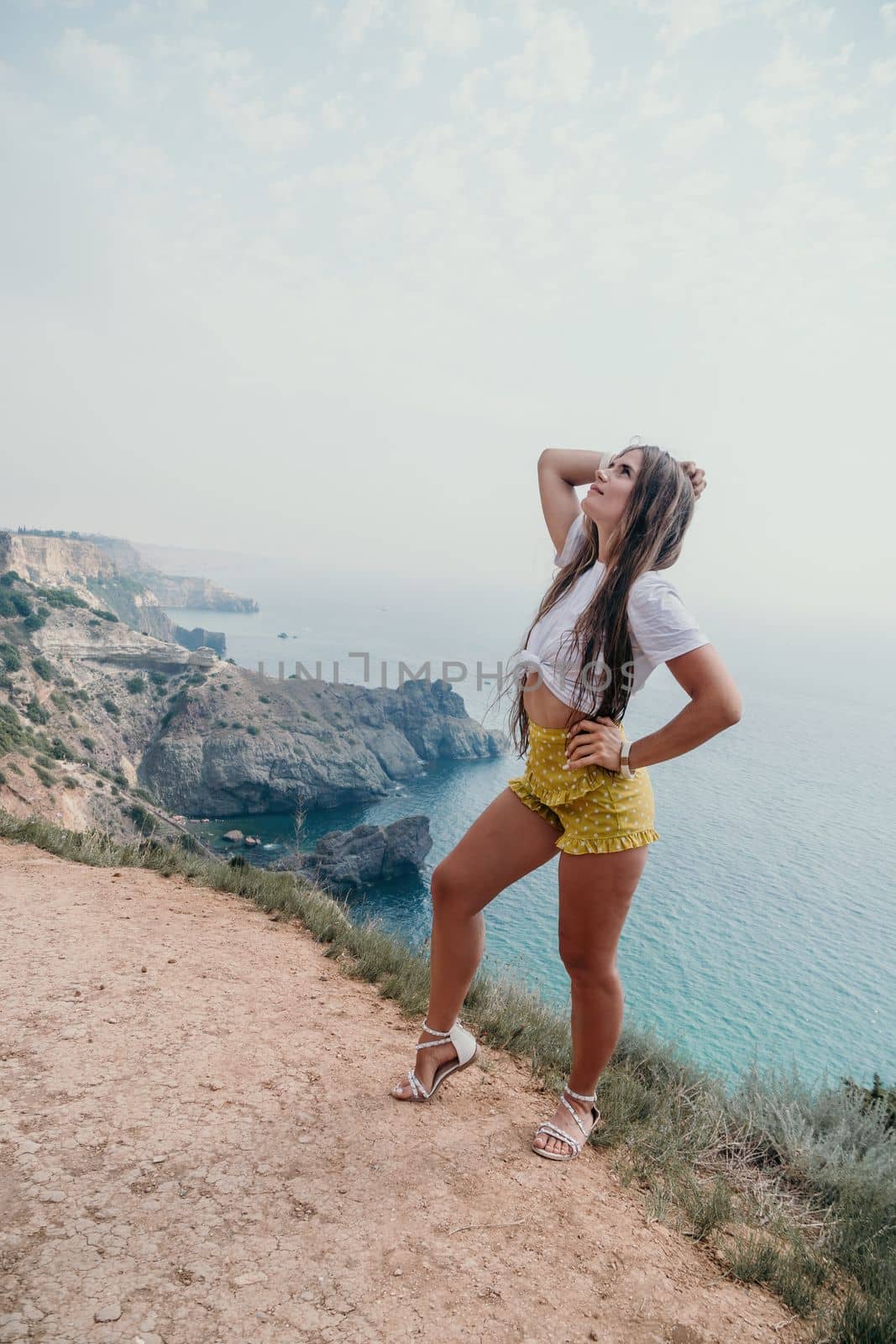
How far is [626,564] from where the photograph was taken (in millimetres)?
1724

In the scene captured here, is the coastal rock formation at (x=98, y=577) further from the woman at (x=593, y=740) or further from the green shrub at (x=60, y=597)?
the woman at (x=593, y=740)

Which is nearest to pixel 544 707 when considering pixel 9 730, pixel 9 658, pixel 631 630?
pixel 631 630

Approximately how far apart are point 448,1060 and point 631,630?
4.84ft

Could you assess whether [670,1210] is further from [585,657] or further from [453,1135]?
[585,657]

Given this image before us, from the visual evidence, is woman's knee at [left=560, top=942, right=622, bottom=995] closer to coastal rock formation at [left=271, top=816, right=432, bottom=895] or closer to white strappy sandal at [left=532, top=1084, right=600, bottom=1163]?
white strappy sandal at [left=532, top=1084, right=600, bottom=1163]

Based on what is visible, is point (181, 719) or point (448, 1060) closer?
point (448, 1060)

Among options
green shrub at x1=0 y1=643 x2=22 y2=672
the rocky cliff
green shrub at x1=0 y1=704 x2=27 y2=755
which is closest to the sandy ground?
green shrub at x1=0 y1=704 x2=27 y2=755

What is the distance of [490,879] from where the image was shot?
6.45ft

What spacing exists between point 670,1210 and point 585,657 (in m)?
1.52

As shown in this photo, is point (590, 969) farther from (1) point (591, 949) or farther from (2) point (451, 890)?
(2) point (451, 890)

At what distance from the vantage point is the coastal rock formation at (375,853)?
3222 centimetres

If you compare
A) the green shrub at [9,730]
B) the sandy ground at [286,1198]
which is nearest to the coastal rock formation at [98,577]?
the green shrub at [9,730]

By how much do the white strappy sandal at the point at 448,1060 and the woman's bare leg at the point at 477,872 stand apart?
0.20m

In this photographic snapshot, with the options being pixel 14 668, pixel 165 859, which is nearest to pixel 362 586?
pixel 14 668
